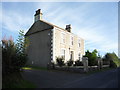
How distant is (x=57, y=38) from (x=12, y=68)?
39.9ft

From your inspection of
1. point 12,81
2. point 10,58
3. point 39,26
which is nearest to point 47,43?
point 39,26

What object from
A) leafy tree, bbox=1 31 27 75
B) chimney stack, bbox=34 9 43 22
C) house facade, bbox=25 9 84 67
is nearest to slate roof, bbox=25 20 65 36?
house facade, bbox=25 9 84 67

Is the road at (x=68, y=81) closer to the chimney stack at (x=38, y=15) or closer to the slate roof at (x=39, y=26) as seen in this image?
the slate roof at (x=39, y=26)

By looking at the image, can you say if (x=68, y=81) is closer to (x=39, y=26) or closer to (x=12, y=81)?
(x=12, y=81)

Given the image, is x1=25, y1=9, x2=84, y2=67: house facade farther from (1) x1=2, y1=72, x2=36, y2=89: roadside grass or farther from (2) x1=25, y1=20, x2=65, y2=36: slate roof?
(1) x1=2, y1=72, x2=36, y2=89: roadside grass

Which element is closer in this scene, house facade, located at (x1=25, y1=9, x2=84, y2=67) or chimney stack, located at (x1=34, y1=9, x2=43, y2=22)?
house facade, located at (x1=25, y1=9, x2=84, y2=67)

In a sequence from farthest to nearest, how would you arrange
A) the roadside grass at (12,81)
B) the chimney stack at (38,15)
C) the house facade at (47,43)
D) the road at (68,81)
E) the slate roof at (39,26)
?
the chimney stack at (38,15) < the slate roof at (39,26) < the house facade at (47,43) < the road at (68,81) < the roadside grass at (12,81)

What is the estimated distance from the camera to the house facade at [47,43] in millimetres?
17734

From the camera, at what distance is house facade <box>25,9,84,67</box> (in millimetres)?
17734

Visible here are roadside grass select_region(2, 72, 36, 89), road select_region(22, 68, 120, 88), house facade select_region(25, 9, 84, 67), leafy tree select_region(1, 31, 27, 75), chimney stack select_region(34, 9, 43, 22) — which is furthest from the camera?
chimney stack select_region(34, 9, 43, 22)

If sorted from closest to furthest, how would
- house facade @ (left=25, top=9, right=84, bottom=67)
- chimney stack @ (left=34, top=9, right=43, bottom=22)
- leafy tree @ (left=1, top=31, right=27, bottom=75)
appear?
leafy tree @ (left=1, top=31, right=27, bottom=75) < house facade @ (left=25, top=9, right=84, bottom=67) < chimney stack @ (left=34, top=9, right=43, bottom=22)

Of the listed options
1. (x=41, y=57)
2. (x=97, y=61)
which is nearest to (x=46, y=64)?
(x=41, y=57)

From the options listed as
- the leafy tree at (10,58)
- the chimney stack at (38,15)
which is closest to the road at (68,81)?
the leafy tree at (10,58)

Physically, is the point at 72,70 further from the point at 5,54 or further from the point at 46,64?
the point at 5,54
